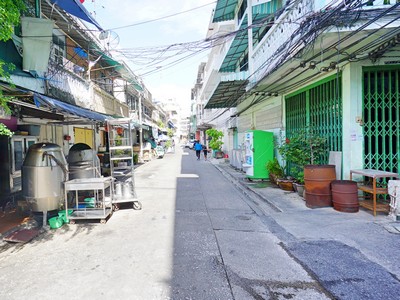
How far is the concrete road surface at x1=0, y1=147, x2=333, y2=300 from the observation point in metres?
3.18

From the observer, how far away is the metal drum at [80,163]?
25.1ft

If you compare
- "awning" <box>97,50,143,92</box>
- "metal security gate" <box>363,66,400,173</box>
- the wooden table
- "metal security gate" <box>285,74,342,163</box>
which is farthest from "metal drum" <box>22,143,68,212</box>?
"awning" <box>97,50,143,92</box>

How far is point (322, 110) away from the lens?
823cm

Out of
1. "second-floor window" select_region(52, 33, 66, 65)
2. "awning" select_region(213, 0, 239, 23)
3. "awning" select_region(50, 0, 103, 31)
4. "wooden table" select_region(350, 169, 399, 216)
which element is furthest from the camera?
"awning" select_region(213, 0, 239, 23)

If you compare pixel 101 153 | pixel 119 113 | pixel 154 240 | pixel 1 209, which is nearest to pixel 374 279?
pixel 154 240

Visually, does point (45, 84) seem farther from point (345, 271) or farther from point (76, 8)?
point (345, 271)

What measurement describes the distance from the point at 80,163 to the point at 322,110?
7448 mm

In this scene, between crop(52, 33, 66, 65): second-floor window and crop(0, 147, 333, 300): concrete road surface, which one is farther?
crop(52, 33, 66, 65): second-floor window

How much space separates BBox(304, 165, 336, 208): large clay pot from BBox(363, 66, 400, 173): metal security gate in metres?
1.12

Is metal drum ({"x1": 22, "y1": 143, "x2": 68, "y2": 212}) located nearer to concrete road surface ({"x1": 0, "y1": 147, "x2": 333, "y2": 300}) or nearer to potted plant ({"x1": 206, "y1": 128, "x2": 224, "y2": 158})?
concrete road surface ({"x1": 0, "y1": 147, "x2": 333, "y2": 300})

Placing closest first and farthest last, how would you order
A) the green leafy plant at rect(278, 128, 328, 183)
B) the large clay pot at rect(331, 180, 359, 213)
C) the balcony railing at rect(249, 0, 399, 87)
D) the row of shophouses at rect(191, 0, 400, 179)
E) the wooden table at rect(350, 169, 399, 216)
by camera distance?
the row of shophouses at rect(191, 0, 400, 179), the balcony railing at rect(249, 0, 399, 87), the wooden table at rect(350, 169, 399, 216), the large clay pot at rect(331, 180, 359, 213), the green leafy plant at rect(278, 128, 328, 183)

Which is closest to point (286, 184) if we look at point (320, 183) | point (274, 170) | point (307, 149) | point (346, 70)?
point (274, 170)

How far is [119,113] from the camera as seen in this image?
16.9m

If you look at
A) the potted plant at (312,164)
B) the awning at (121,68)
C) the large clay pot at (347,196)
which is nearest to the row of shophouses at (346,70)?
the potted plant at (312,164)
